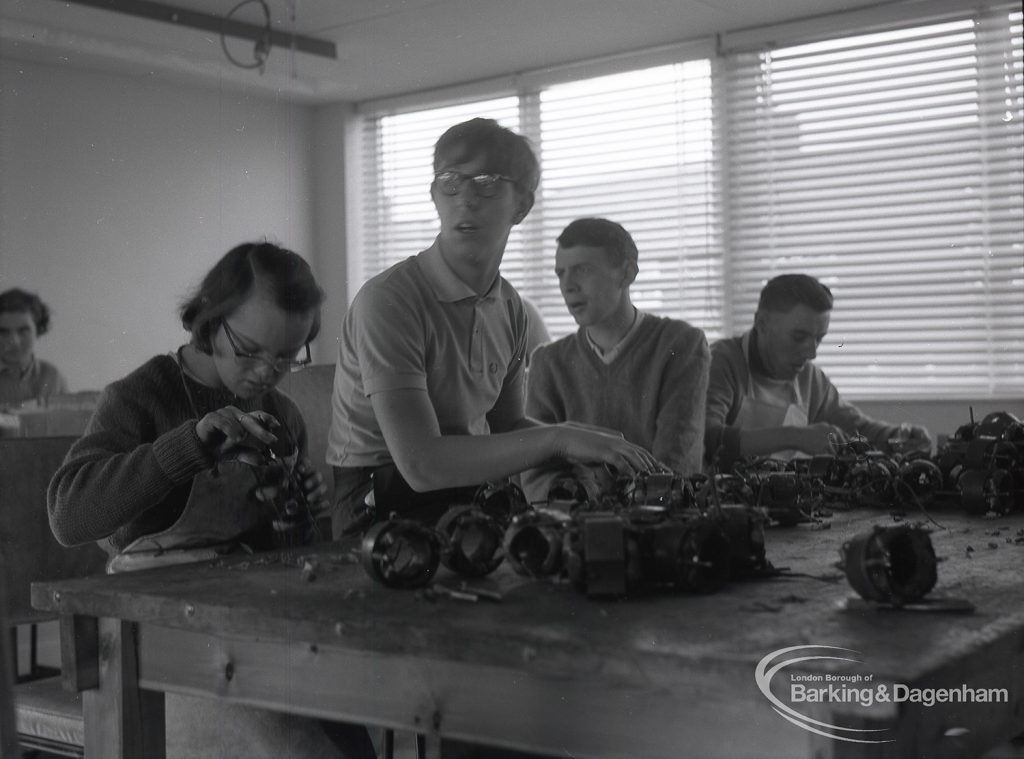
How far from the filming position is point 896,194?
8.45ft

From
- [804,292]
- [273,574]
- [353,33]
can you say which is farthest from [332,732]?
[804,292]

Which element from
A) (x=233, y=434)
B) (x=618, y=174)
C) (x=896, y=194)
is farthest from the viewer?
(x=896, y=194)

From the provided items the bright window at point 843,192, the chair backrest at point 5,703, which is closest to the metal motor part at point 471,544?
the chair backrest at point 5,703

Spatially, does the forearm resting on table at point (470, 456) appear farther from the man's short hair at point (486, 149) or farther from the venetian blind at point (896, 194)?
the venetian blind at point (896, 194)

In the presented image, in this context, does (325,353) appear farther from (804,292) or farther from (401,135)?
(804,292)

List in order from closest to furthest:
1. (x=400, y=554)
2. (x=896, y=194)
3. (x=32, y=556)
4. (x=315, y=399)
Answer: (x=400, y=554), (x=32, y=556), (x=315, y=399), (x=896, y=194)

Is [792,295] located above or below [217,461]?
above

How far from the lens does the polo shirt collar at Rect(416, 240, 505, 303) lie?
104 cm

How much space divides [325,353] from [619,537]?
1.98ft

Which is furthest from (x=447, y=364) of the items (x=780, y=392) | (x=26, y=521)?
(x=780, y=392)

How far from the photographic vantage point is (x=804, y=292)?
6.26ft

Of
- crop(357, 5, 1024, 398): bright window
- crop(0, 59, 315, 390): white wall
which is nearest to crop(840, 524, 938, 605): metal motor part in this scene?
crop(0, 59, 315, 390): white wall

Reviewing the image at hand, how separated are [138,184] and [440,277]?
1.82 feet

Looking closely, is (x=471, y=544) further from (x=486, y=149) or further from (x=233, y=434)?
(x=486, y=149)
